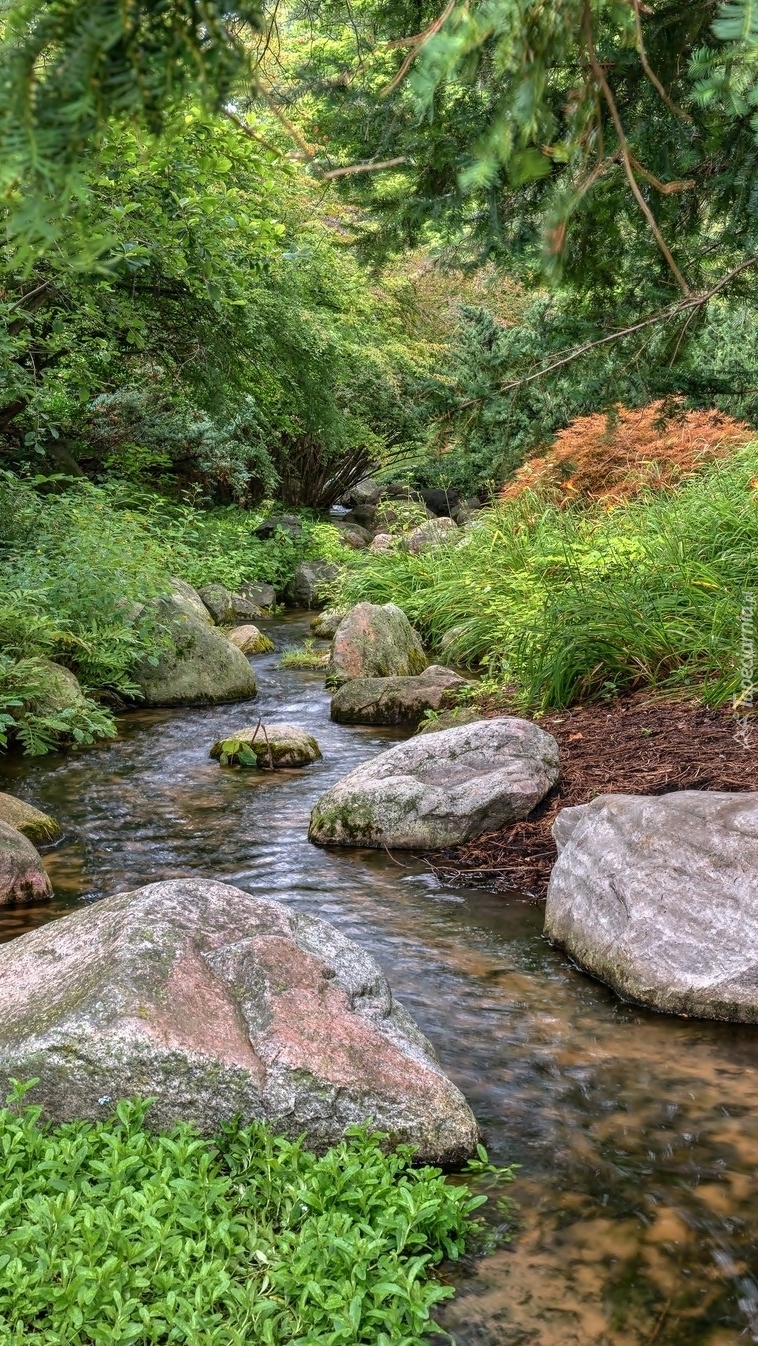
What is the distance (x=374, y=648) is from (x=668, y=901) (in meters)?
6.12

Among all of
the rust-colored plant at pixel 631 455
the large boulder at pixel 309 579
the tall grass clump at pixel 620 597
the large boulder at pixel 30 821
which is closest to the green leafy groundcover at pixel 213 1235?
the large boulder at pixel 30 821

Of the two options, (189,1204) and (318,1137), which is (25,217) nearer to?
(189,1204)

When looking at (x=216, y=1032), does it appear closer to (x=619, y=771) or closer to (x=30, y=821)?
(x=30, y=821)

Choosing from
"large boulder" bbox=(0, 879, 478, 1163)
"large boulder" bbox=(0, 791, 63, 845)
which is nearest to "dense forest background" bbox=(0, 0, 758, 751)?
"large boulder" bbox=(0, 791, 63, 845)

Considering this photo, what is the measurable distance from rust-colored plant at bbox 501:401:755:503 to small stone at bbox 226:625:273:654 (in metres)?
3.18

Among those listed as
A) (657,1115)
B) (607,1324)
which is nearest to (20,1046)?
(607,1324)

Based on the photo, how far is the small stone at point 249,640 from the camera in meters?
12.1

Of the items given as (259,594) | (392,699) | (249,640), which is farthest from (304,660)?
(259,594)

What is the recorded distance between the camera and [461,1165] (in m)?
3.02

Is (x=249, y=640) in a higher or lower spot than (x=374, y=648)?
higher

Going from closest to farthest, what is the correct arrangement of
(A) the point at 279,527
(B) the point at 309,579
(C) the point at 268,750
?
(C) the point at 268,750, (B) the point at 309,579, (A) the point at 279,527

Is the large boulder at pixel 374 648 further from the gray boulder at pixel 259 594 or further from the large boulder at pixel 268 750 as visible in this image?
the gray boulder at pixel 259 594

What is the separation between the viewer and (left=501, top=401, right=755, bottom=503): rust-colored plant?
11164 millimetres

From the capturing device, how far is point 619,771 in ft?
19.1
